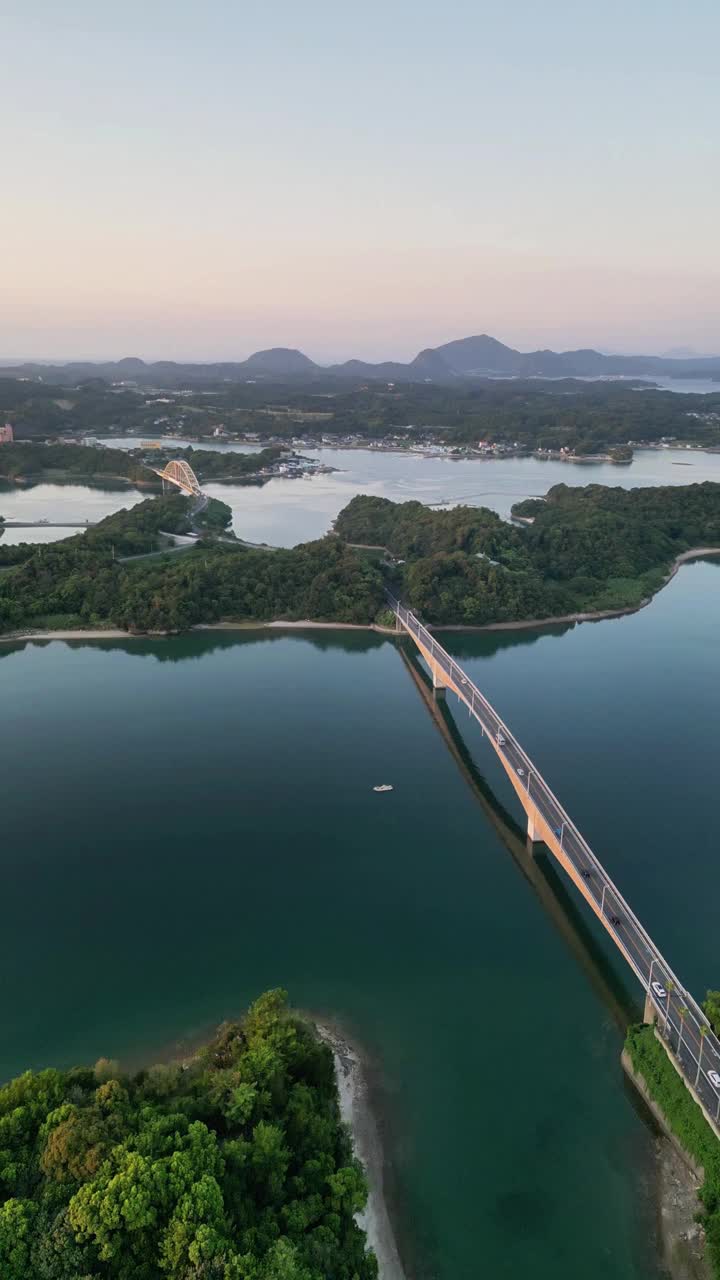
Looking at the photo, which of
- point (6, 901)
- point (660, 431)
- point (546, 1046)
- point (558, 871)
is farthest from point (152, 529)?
point (660, 431)

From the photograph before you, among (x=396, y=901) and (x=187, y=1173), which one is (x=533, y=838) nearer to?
(x=396, y=901)

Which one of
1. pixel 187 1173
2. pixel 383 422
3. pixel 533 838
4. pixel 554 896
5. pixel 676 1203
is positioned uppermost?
pixel 383 422

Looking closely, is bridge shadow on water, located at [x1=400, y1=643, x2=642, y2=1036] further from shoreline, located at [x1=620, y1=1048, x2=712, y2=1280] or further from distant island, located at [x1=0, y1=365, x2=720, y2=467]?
distant island, located at [x1=0, y1=365, x2=720, y2=467]

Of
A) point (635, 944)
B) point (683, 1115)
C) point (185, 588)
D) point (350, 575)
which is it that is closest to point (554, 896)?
point (635, 944)

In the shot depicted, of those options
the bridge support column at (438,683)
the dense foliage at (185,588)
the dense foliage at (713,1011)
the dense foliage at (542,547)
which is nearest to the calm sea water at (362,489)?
the dense foliage at (542,547)

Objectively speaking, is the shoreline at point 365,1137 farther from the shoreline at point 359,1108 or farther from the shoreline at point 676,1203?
the shoreline at point 676,1203

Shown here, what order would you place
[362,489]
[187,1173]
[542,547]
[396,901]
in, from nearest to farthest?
[187,1173]
[396,901]
[542,547]
[362,489]

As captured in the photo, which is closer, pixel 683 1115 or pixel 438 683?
pixel 683 1115

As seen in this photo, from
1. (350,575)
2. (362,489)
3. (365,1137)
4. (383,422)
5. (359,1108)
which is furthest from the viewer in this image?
(383,422)
